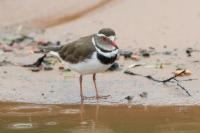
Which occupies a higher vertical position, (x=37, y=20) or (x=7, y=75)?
(x=37, y=20)

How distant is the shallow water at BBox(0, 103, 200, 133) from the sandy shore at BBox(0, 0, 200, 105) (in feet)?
0.79

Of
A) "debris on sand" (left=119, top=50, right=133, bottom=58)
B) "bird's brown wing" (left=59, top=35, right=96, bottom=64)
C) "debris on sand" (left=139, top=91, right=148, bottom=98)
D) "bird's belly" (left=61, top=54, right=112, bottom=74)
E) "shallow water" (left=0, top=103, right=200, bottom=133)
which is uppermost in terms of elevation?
"debris on sand" (left=119, top=50, right=133, bottom=58)

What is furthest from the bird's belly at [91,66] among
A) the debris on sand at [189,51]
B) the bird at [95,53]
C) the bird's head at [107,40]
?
the debris on sand at [189,51]

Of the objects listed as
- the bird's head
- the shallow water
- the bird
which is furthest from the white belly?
the shallow water

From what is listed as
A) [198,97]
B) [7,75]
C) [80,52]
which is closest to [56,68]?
[7,75]

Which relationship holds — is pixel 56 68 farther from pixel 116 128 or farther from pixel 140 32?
pixel 116 128

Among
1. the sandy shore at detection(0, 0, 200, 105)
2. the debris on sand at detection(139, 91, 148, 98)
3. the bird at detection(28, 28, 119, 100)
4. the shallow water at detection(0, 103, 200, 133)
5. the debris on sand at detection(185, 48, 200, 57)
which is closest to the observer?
the shallow water at detection(0, 103, 200, 133)

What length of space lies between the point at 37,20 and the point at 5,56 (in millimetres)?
2029

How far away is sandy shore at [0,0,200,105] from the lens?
8258 mm

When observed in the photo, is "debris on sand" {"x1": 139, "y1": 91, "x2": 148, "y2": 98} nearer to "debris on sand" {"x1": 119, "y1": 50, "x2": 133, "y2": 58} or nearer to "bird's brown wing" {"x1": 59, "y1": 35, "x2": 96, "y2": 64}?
"bird's brown wing" {"x1": 59, "y1": 35, "x2": 96, "y2": 64}

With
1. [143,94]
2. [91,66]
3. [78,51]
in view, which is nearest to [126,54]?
[143,94]

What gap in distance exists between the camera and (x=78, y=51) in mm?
7949

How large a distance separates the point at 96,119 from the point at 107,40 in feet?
3.10

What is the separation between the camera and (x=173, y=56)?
31.2 ft
